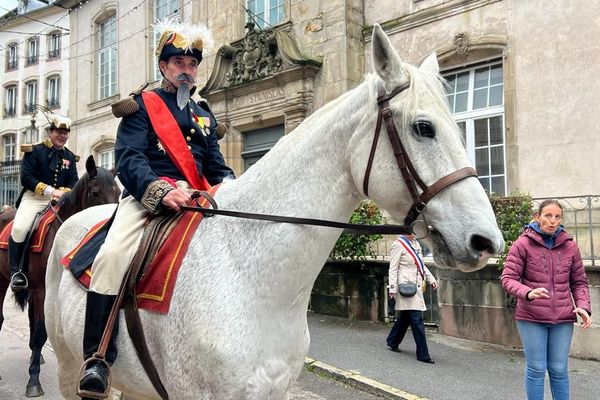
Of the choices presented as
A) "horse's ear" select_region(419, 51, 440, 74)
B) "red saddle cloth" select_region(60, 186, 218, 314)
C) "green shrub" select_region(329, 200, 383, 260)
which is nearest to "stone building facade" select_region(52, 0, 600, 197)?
"green shrub" select_region(329, 200, 383, 260)

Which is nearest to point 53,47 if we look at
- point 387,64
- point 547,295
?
point 547,295

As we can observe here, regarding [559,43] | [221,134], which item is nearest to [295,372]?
[221,134]

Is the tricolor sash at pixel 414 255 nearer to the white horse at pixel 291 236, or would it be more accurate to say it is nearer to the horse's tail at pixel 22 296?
the horse's tail at pixel 22 296

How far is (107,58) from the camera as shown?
779 inches

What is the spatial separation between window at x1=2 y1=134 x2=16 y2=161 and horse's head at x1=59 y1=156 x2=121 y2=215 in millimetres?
27731

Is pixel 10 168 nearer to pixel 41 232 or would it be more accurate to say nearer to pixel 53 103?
pixel 53 103

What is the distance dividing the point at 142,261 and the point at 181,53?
1248 millimetres

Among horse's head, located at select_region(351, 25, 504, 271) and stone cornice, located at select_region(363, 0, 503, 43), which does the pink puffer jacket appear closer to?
horse's head, located at select_region(351, 25, 504, 271)

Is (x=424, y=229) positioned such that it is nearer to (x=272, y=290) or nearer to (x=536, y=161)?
(x=272, y=290)

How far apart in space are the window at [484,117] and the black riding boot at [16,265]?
25.1ft

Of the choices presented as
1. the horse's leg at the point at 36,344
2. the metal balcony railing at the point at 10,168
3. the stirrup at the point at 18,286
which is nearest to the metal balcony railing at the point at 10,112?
the metal balcony railing at the point at 10,168

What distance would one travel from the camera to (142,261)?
2.57 metres

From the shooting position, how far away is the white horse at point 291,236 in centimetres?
207

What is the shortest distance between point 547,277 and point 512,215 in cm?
285
